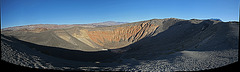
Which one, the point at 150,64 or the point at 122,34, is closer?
the point at 150,64

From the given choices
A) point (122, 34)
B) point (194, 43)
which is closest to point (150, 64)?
point (194, 43)

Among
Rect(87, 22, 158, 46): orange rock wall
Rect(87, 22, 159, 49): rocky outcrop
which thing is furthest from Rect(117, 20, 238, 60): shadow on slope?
Rect(87, 22, 158, 46): orange rock wall

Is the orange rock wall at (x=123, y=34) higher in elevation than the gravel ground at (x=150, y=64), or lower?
higher

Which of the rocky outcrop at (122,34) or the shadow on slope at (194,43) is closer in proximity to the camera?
the shadow on slope at (194,43)

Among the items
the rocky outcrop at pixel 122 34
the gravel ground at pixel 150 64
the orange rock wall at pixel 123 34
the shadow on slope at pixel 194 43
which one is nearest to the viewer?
the gravel ground at pixel 150 64

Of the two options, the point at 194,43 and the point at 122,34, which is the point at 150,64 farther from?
the point at 122,34

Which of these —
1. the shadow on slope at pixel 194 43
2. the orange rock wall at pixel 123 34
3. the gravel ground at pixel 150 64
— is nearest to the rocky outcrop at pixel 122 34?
the orange rock wall at pixel 123 34

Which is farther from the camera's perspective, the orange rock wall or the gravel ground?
the orange rock wall

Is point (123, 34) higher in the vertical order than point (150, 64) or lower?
higher

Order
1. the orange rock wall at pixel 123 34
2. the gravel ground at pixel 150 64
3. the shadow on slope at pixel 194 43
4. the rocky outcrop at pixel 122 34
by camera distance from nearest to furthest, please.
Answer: the gravel ground at pixel 150 64
the shadow on slope at pixel 194 43
the rocky outcrop at pixel 122 34
the orange rock wall at pixel 123 34

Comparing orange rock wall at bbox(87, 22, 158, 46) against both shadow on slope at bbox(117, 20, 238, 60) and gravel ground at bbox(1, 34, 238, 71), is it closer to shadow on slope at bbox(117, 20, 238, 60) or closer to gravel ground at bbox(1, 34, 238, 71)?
shadow on slope at bbox(117, 20, 238, 60)

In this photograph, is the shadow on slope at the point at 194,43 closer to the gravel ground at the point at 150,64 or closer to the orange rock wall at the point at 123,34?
the gravel ground at the point at 150,64
